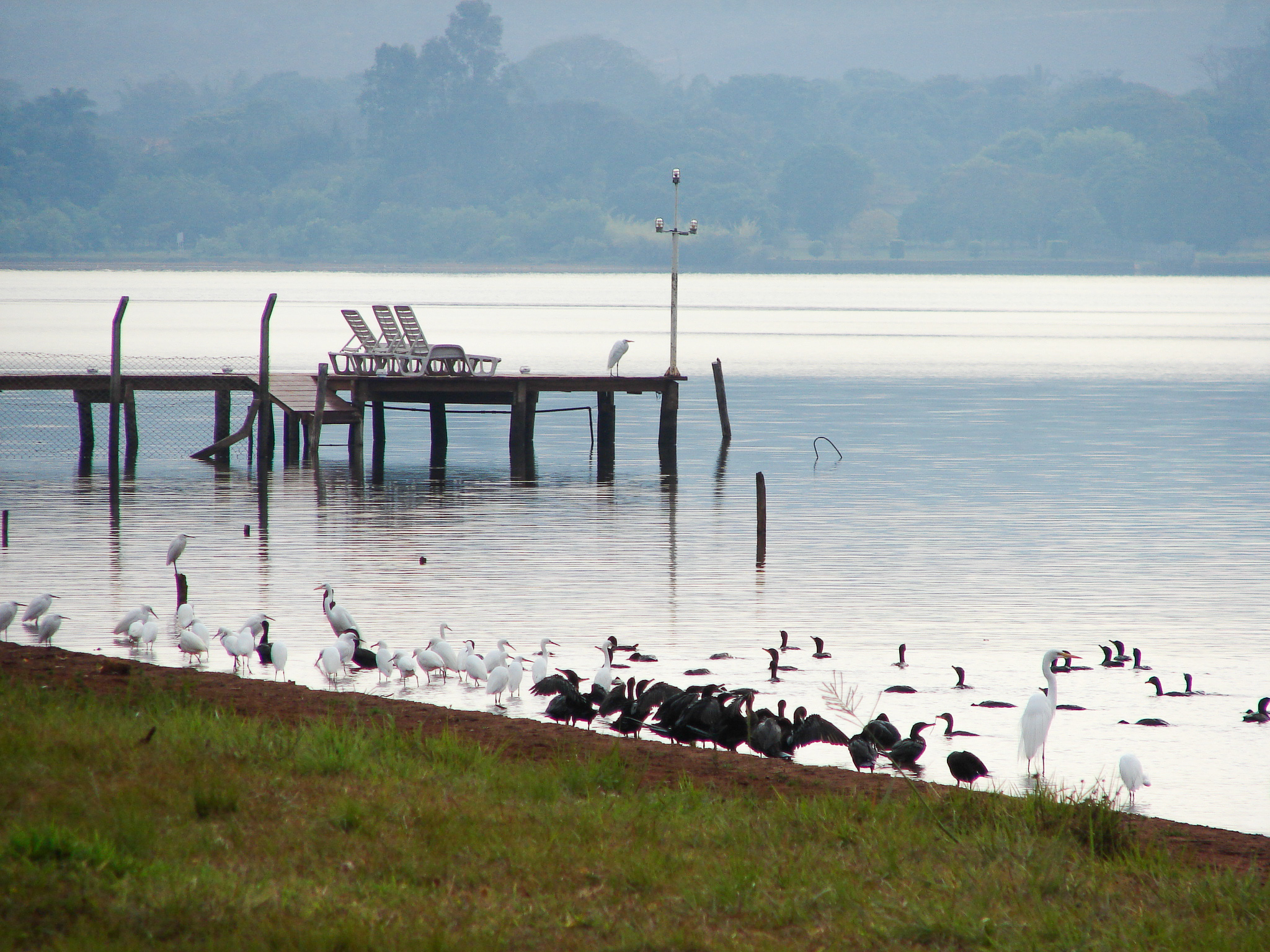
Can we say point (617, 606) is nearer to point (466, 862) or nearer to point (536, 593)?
point (536, 593)

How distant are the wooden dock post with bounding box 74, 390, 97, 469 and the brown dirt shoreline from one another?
24.0 metres

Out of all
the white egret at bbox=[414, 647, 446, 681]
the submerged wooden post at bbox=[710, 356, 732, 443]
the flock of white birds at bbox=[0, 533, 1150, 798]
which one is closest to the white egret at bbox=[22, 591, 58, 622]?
the flock of white birds at bbox=[0, 533, 1150, 798]

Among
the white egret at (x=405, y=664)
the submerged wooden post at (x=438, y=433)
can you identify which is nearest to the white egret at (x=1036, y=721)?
the white egret at (x=405, y=664)

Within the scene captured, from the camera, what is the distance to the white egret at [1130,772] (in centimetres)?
1101

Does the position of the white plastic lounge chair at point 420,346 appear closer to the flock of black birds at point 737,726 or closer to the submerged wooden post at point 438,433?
the submerged wooden post at point 438,433

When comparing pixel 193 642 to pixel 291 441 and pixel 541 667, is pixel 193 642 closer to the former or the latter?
pixel 541 667

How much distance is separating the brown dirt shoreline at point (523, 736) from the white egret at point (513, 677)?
1667 millimetres

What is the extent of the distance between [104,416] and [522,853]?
44.6 m

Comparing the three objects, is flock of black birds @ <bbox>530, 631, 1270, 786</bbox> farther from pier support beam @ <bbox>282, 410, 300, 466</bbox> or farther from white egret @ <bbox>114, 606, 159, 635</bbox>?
pier support beam @ <bbox>282, 410, 300, 466</bbox>

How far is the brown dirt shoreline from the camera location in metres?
8.94

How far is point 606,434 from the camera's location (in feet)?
121

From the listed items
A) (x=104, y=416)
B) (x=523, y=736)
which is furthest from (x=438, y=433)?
(x=523, y=736)

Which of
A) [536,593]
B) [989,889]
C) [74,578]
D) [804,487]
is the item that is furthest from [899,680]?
[804,487]

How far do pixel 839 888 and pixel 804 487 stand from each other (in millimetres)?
26370
